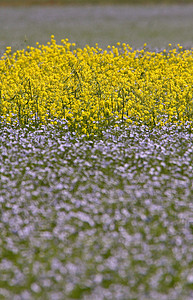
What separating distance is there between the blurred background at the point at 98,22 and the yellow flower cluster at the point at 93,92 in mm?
2727

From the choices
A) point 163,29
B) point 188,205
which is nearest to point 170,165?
point 188,205

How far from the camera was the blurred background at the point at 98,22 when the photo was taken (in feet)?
72.4

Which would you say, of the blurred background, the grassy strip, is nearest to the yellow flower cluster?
the blurred background

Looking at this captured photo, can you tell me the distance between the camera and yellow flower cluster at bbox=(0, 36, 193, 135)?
1084cm

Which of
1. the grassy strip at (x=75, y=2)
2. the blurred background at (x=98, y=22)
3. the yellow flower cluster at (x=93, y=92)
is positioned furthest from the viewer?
the grassy strip at (x=75, y=2)

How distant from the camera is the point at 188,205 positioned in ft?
22.5

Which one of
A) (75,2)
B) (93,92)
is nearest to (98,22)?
(75,2)

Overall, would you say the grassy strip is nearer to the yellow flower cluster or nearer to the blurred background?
the blurred background

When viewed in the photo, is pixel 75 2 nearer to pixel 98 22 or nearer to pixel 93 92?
pixel 98 22

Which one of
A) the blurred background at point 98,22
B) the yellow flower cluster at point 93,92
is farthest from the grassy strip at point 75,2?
the yellow flower cluster at point 93,92

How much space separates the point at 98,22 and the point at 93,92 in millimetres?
18830

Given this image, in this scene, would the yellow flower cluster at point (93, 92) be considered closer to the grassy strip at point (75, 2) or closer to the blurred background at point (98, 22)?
the blurred background at point (98, 22)

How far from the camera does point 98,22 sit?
29500 mm

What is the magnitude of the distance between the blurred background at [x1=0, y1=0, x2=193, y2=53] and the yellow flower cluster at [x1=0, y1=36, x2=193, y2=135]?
273 centimetres
